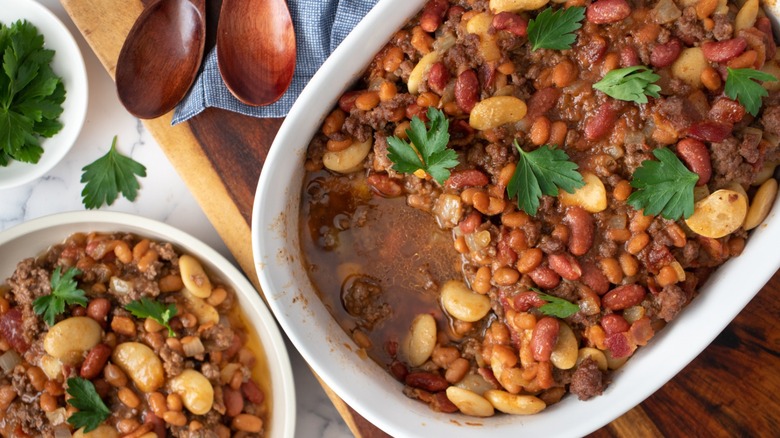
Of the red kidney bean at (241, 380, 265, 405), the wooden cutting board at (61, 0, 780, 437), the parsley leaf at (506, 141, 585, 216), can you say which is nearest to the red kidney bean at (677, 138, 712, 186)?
the parsley leaf at (506, 141, 585, 216)

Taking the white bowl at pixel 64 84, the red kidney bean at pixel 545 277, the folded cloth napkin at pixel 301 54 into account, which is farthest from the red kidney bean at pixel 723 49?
the white bowl at pixel 64 84

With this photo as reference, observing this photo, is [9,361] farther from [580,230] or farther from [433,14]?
[580,230]

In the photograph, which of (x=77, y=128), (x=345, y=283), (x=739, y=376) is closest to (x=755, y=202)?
(x=739, y=376)

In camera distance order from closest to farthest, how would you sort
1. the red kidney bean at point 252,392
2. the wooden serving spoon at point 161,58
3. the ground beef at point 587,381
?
1. the ground beef at point 587,381
2. the wooden serving spoon at point 161,58
3. the red kidney bean at point 252,392

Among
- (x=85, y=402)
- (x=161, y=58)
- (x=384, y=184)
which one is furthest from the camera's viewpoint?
(x=161, y=58)

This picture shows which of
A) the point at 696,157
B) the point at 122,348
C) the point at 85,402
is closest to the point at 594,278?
the point at 696,157

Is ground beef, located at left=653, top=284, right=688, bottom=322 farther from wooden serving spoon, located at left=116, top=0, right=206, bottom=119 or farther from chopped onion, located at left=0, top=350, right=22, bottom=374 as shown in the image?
chopped onion, located at left=0, top=350, right=22, bottom=374

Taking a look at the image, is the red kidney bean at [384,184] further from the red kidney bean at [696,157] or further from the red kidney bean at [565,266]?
the red kidney bean at [696,157]
